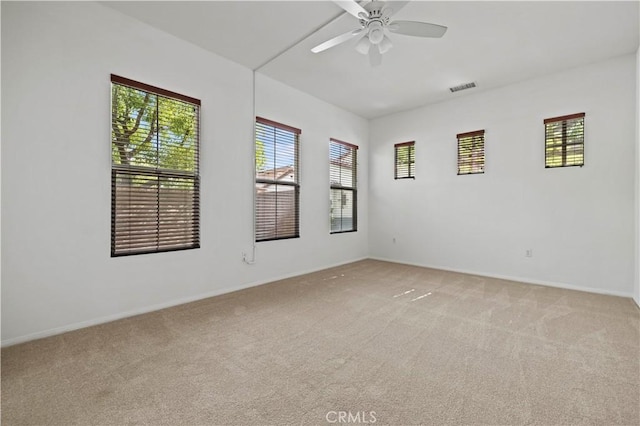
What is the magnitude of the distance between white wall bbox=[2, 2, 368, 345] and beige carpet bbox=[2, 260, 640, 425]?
0.32m

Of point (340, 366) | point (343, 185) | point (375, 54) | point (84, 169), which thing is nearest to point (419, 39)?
point (375, 54)

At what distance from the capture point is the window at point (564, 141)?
12.8ft

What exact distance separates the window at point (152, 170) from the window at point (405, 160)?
391cm

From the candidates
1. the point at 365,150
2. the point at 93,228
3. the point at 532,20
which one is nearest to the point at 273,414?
the point at 93,228

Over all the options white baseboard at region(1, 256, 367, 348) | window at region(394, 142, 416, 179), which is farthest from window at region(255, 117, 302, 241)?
window at region(394, 142, 416, 179)

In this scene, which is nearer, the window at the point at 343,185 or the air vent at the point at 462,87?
the air vent at the point at 462,87

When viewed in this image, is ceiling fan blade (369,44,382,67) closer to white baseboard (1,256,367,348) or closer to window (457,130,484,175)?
window (457,130,484,175)

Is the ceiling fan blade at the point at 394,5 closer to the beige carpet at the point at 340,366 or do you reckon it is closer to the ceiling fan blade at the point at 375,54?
the ceiling fan blade at the point at 375,54

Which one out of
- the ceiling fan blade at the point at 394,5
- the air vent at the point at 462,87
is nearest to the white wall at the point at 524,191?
the air vent at the point at 462,87

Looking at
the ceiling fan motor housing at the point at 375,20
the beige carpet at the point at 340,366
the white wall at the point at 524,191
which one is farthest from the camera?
the white wall at the point at 524,191

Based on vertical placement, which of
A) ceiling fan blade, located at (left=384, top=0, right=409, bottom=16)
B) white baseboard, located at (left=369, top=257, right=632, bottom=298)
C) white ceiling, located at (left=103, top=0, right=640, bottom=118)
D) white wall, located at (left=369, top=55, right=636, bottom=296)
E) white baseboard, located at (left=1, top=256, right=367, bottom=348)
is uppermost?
white ceiling, located at (left=103, top=0, right=640, bottom=118)

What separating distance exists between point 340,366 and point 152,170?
8.90ft

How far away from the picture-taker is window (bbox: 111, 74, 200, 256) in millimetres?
2857

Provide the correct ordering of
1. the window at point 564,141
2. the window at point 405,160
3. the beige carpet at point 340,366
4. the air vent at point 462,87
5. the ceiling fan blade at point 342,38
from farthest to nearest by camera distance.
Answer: the window at point 405,160 → the air vent at point 462,87 → the window at point 564,141 → the ceiling fan blade at point 342,38 → the beige carpet at point 340,366
